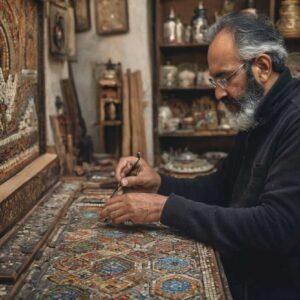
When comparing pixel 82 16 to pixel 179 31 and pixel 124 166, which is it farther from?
pixel 124 166

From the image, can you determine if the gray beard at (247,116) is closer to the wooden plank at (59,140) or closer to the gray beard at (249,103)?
the gray beard at (249,103)

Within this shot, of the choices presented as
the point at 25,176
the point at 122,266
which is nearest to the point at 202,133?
the point at 25,176

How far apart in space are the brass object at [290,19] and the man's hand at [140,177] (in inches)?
91.9

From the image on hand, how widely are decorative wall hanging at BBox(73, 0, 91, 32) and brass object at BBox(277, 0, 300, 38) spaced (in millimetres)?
1703

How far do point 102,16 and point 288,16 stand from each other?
5.30 feet

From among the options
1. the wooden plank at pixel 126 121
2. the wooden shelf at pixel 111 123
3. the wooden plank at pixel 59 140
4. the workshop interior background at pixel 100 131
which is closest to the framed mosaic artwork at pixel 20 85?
the workshop interior background at pixel 100 131

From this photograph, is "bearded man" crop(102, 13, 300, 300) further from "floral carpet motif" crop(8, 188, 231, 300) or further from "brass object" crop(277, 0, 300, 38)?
"brass object" crop(277, 0, 300, 38)

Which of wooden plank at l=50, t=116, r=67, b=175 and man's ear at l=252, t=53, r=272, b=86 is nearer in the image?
man's ear at l=252, t=53, r=272, b=86

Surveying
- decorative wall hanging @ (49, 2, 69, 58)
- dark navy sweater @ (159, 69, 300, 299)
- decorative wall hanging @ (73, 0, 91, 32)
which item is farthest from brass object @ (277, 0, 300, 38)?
dark navy sweater @ (159, 69, 300, 299)

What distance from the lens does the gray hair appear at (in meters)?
1.67

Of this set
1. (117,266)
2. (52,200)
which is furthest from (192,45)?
(117,266)

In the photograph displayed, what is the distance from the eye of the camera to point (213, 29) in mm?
1844

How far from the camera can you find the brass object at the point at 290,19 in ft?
12.2

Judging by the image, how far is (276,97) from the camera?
1.65 m
